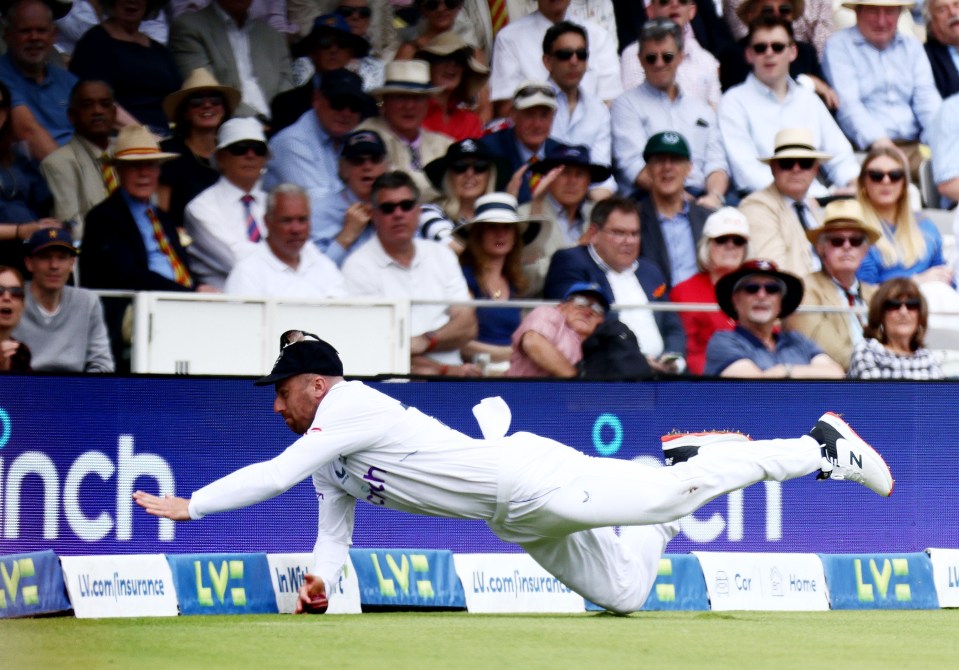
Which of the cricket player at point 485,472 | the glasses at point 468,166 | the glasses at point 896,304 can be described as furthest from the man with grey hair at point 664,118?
the cricket player at point 485,472

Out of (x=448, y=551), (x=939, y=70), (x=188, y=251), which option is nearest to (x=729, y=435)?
(x=448, y=551)

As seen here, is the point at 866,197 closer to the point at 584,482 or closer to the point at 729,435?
the point at 729,435

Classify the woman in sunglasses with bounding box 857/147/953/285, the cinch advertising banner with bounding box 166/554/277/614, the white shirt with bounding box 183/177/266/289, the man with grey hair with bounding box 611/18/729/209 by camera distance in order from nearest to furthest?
the cinch advertising banner with bounding box 166/554/277/614
the white shirt with bounding box 183/177/266/289
the woman in sunglasses with bounding box 857/147/953/285
the man with grey hair with bounding box 611/18/729/209

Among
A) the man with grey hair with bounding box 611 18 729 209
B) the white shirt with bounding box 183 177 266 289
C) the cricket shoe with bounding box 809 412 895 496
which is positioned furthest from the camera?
the man with grey hair with bounding box 611 18 729 209

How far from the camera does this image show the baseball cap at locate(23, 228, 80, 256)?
977cm

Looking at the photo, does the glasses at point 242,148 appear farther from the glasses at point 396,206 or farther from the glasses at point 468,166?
the glasses at point 468,166

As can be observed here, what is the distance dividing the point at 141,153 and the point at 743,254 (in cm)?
422

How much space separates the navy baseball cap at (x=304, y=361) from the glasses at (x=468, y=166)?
4288 millimetres

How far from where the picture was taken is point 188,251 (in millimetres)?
10766

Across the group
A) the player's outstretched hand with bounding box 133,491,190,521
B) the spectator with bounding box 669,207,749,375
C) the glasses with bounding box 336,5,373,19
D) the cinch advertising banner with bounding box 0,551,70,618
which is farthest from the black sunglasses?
the player's outstretched hand with bounding box 133,491,190,521

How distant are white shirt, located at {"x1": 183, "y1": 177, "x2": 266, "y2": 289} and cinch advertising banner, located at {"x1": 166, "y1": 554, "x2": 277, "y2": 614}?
2.14m

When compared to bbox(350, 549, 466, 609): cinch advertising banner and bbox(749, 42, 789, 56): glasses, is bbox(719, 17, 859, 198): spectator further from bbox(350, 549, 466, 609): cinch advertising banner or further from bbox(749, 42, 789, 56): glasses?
bbox(350, 549, 466, 609): cinch advertising banner

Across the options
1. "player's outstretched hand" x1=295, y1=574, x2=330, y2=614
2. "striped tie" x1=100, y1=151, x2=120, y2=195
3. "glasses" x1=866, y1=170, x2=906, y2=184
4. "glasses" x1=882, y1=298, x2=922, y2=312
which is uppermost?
"glasses" x1=866, y1=170, x2=906, y2=184

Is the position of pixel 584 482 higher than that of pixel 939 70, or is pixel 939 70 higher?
pixel 939 70
